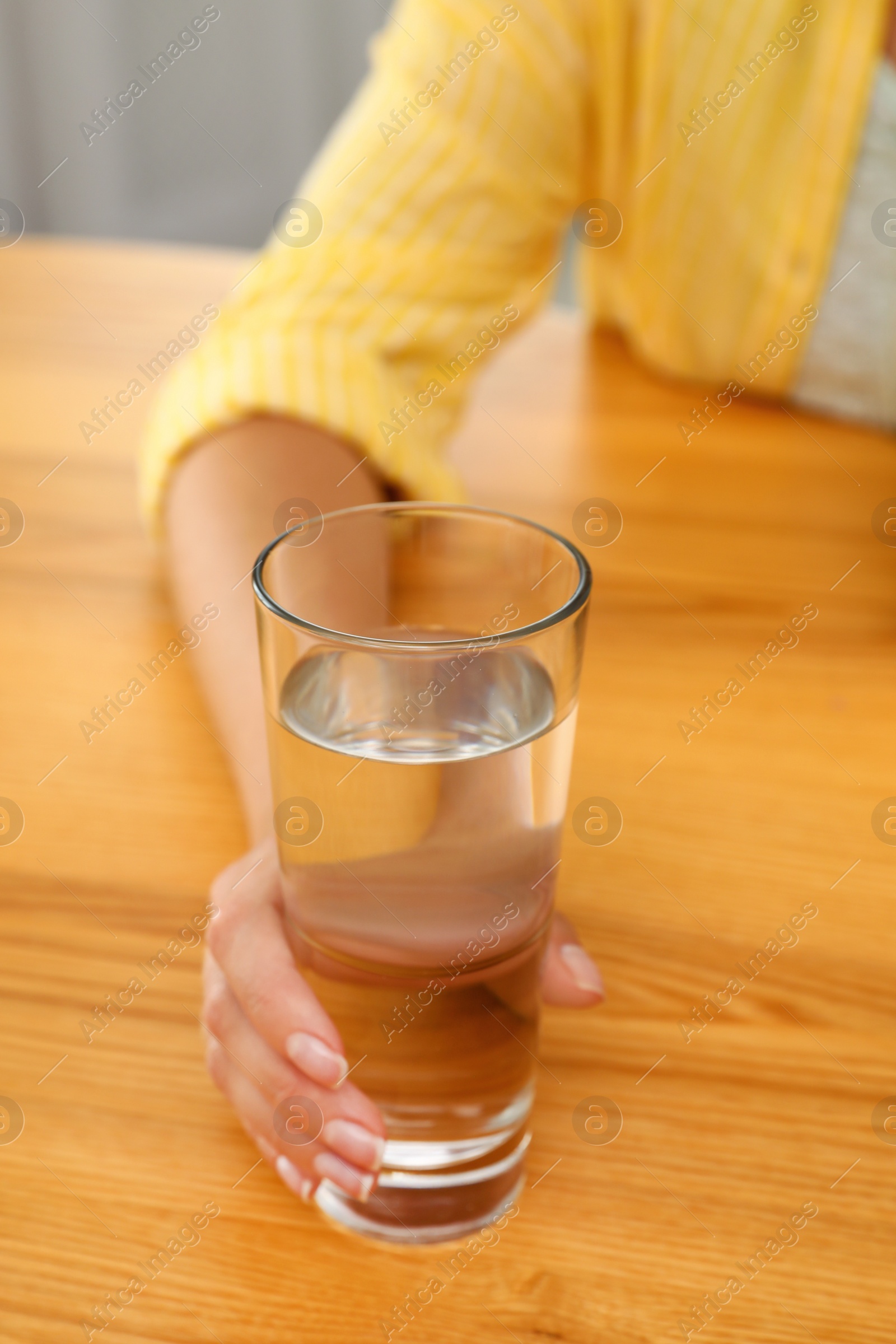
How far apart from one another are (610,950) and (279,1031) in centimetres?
14

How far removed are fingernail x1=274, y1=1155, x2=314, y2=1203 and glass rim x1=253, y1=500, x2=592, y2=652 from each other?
0.52 feet

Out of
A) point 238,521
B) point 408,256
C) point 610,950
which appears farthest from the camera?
point 408,256

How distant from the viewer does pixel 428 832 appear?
297 mm

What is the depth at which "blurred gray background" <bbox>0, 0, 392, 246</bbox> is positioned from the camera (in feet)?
8.80

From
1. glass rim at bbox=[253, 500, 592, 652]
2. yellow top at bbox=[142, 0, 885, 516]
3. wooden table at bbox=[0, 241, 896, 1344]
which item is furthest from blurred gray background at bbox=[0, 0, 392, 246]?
glass rim at bbox=[253, 500, 592, 652]

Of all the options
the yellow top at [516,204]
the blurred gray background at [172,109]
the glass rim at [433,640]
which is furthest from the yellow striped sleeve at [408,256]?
the blurred gray background at [172,109]

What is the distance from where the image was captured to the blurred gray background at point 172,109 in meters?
2.68

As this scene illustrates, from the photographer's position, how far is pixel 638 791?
1.63 feet

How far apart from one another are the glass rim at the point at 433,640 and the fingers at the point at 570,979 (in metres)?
0.11

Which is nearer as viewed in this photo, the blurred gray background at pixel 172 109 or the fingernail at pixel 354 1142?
the fingernail at pixel 354 1142

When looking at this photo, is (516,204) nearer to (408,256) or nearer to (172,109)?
(408,256)

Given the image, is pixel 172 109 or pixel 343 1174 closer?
pixel 343 1174

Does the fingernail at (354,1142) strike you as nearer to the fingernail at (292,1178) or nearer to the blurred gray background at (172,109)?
the fingernail at (292,1178)

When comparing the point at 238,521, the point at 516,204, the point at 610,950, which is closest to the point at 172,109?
the point at 516,204
